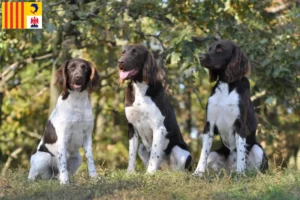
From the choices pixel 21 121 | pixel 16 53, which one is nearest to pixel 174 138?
pixel 16 53

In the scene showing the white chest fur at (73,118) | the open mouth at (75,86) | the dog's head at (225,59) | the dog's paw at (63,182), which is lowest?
the dog's paw at (63,182)

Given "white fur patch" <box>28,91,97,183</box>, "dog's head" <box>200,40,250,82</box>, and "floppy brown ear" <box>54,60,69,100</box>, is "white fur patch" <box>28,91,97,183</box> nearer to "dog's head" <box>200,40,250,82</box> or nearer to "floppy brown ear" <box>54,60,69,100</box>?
"floppy brown ear" <box>54,60,69,100</box>

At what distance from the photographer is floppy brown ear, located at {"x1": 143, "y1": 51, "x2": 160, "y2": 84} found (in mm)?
8867

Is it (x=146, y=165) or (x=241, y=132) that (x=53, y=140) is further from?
(x=241, y=132)

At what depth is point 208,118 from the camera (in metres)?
8.59

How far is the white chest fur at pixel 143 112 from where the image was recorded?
888cm

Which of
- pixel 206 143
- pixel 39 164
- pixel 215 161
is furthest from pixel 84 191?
pixel 215 161

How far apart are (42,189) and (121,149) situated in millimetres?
10977

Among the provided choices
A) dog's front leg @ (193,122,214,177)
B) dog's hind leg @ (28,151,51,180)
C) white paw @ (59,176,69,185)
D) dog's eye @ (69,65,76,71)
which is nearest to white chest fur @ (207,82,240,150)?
dog's front leg @ (193,122,214,177)

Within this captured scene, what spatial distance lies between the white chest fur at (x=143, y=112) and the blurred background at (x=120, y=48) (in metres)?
0.71

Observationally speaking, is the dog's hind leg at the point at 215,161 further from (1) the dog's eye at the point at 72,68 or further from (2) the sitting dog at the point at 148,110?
(1) the dog's eye at the point at 72,68

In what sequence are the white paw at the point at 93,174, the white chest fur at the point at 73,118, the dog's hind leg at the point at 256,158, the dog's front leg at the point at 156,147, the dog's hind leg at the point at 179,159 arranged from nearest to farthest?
the white chest fur at the point at 73,118
the white paw at the point at 93,174
the dog's hind leg at the point at 256,158
the dog's front leg at the point at 156,147
the dog's hind leg at the point at 179,159

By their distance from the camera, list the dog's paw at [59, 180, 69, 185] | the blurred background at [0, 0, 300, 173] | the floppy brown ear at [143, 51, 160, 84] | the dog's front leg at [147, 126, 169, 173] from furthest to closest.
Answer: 1. the blurred background at [0, 0, 300, 173]
2. the dog's front leg at [147, 126, 169, 173]
3. the floppy brown ear at [143, 51, 160, 84]
4. the dog's paw at [59, 180, 69, 185]

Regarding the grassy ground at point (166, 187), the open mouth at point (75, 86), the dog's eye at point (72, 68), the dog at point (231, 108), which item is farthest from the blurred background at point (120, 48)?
the dog's eye at point (72, 68)
